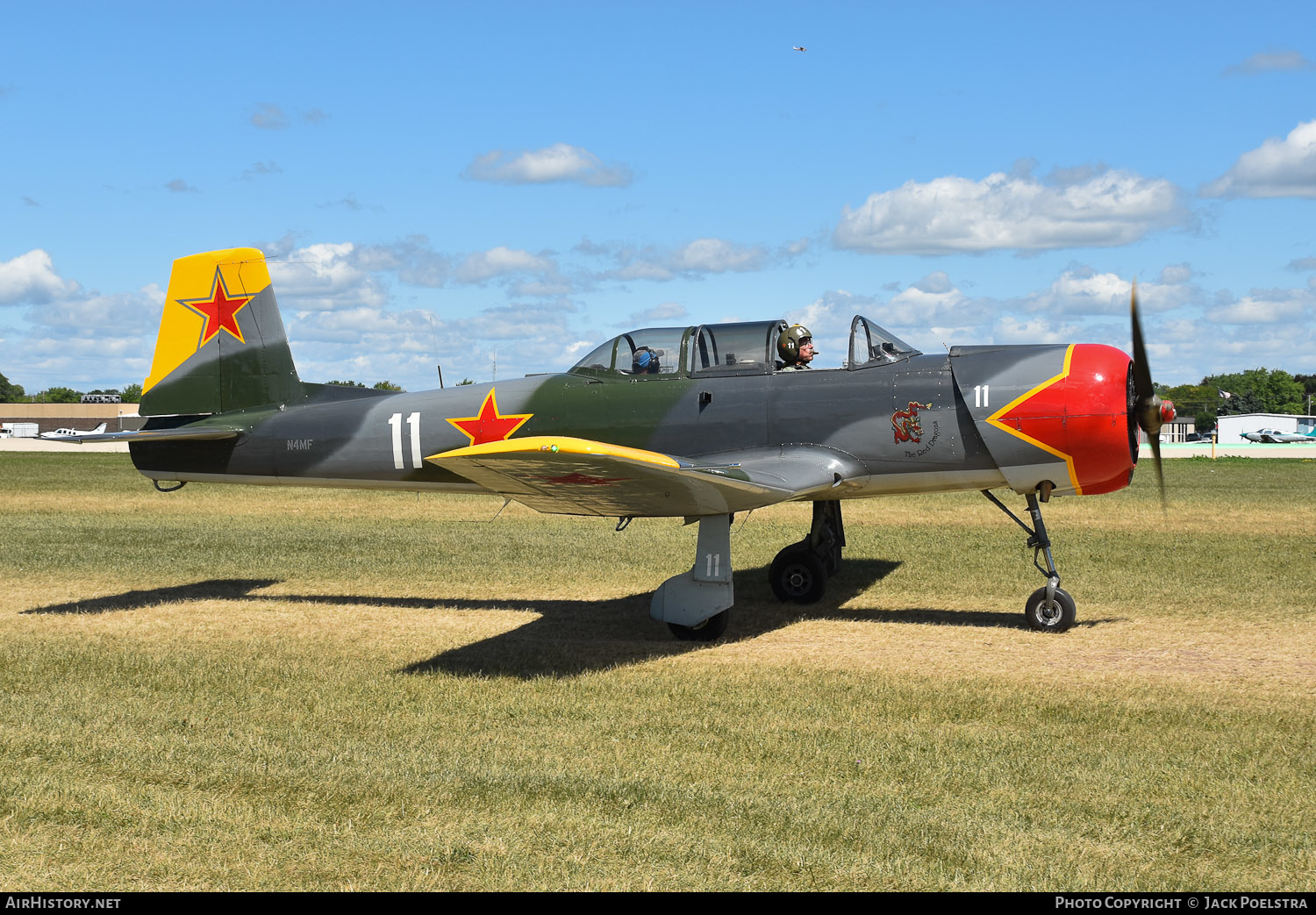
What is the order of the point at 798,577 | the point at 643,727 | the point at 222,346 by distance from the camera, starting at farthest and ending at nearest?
the point at 222,346 → the point at 798,577 → the point at 643,727

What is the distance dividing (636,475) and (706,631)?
7.47 ft

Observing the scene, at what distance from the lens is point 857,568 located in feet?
44.1

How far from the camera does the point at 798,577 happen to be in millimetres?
11484

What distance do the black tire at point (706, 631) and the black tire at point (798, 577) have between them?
1.94m

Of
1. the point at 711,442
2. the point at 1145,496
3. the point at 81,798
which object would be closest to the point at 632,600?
the point at 711,442

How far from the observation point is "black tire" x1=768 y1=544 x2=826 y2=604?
11.4 metres

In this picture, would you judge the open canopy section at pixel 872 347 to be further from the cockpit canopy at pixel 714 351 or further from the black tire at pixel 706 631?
the black tire at pixel 706 631

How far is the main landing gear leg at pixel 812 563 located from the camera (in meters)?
11.4

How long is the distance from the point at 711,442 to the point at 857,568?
399 cm

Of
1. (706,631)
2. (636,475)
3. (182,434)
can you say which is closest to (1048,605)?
(706,631)

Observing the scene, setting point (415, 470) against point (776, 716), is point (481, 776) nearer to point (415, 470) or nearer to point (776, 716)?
point (776, 716)

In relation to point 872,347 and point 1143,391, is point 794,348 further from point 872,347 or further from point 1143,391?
point 1143,391

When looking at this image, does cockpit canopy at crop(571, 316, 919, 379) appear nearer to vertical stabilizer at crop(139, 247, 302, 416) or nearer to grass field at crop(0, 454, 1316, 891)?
grass field at crop(0, 454, 1316, 891)

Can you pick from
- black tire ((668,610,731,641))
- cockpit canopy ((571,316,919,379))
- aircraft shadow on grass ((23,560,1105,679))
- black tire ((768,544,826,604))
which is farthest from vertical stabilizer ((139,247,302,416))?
black tire ((768,544,826,604))
